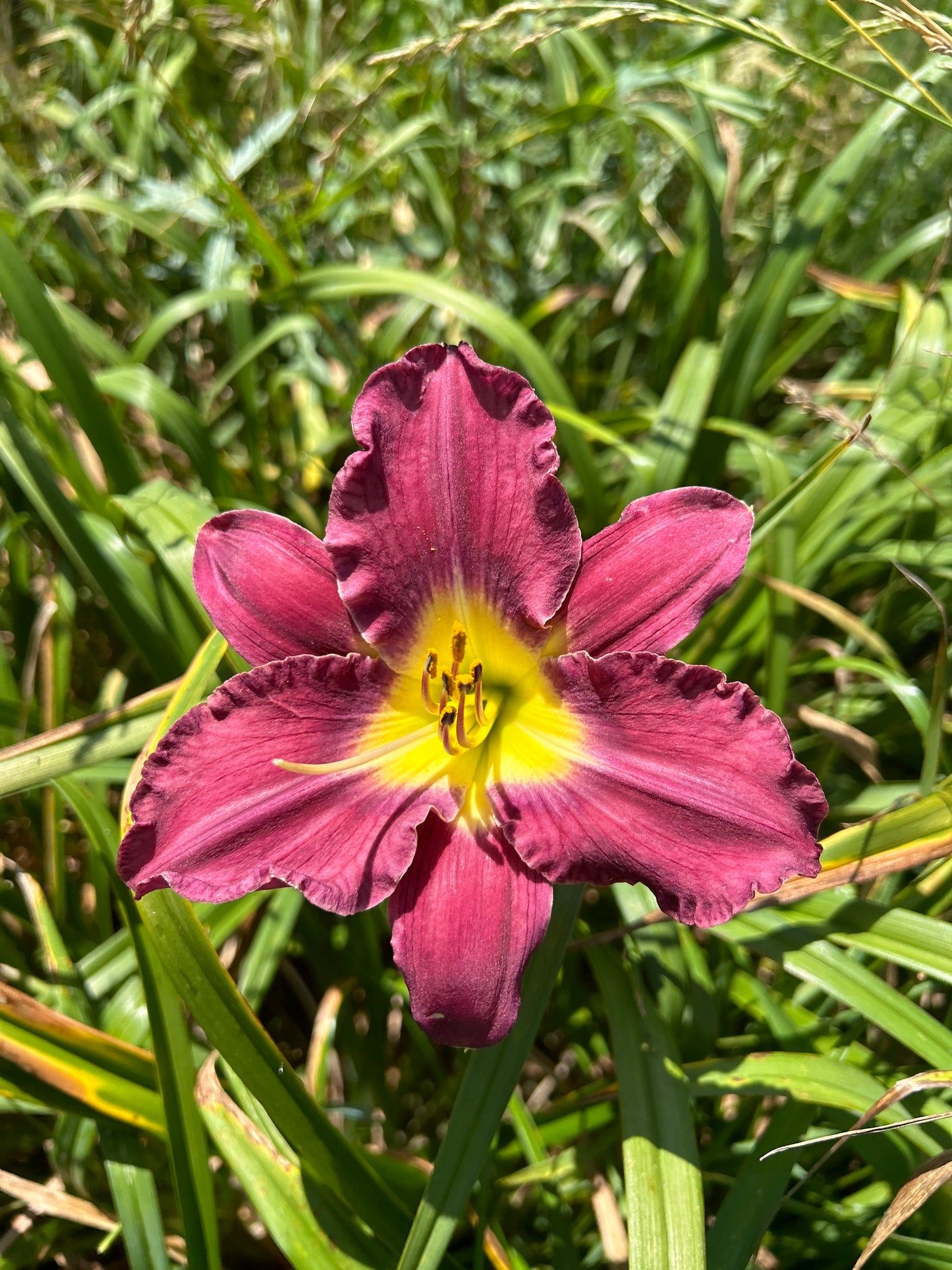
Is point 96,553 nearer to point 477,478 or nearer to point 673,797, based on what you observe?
point 477,478

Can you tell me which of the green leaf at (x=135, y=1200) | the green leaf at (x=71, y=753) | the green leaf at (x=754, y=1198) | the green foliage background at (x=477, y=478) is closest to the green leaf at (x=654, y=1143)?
the green foliage background at (x=477, y=478)

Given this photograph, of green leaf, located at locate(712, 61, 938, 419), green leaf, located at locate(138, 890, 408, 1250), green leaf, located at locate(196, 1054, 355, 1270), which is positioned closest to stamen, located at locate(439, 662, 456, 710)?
green leaf, located at locate(138, 890, 408, 1250)

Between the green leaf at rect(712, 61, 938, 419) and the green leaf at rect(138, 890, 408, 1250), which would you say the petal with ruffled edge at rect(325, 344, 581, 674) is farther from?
the green leaf at rect(712, 61, 938, 419)

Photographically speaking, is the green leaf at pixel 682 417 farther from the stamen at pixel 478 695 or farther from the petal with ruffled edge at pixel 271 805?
the petal with ruffled edge at pixel 271 805

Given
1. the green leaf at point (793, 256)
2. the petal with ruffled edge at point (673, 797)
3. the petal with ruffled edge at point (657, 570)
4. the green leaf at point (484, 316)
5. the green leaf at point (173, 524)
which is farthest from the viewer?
the green leaf at point (793, 256)

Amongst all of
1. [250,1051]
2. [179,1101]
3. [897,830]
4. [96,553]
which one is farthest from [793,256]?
[179,1101]

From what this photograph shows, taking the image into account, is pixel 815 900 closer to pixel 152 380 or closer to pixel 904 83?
pixel 152 380
